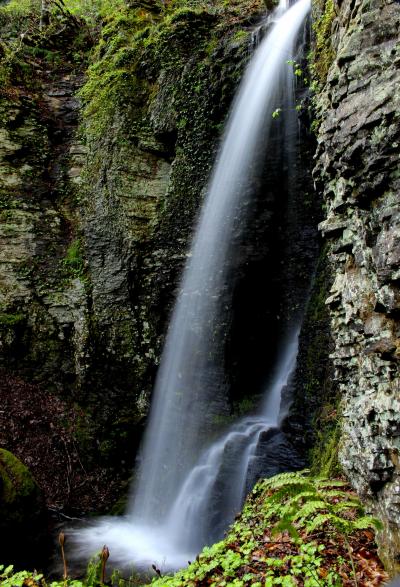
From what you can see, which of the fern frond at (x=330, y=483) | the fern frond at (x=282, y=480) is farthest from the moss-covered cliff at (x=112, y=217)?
the fern frond at (x=330, y=483)

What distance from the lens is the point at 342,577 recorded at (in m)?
2.54

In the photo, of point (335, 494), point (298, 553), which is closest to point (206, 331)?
point (335, 494)

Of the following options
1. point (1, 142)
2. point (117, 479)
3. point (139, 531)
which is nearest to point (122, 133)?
point (1, 142)

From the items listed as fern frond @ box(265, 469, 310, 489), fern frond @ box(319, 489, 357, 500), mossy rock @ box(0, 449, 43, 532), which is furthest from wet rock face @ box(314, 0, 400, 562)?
mossy rock @ box(0, 449, 43, 532)

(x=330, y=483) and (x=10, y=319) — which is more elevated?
(x=10, y=319)

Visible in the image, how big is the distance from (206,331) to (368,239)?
5413mm

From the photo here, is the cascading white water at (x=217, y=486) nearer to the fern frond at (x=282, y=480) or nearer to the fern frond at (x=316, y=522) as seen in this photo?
the fern frond at (x=282, y=480)

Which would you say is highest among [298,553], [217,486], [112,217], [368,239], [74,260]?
[112,217]

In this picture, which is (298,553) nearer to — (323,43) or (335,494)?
(335,494)

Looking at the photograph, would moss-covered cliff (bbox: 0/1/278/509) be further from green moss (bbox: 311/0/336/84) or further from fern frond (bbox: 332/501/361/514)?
fern frond (bbox: 332/501/361/514)

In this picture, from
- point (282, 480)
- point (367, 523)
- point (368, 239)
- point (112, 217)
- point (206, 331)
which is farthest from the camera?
point (112, 217)

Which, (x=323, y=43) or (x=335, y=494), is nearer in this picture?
(x=335, y=494)

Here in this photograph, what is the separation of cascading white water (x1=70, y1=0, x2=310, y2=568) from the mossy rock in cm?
151

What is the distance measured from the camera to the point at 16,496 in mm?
5891
